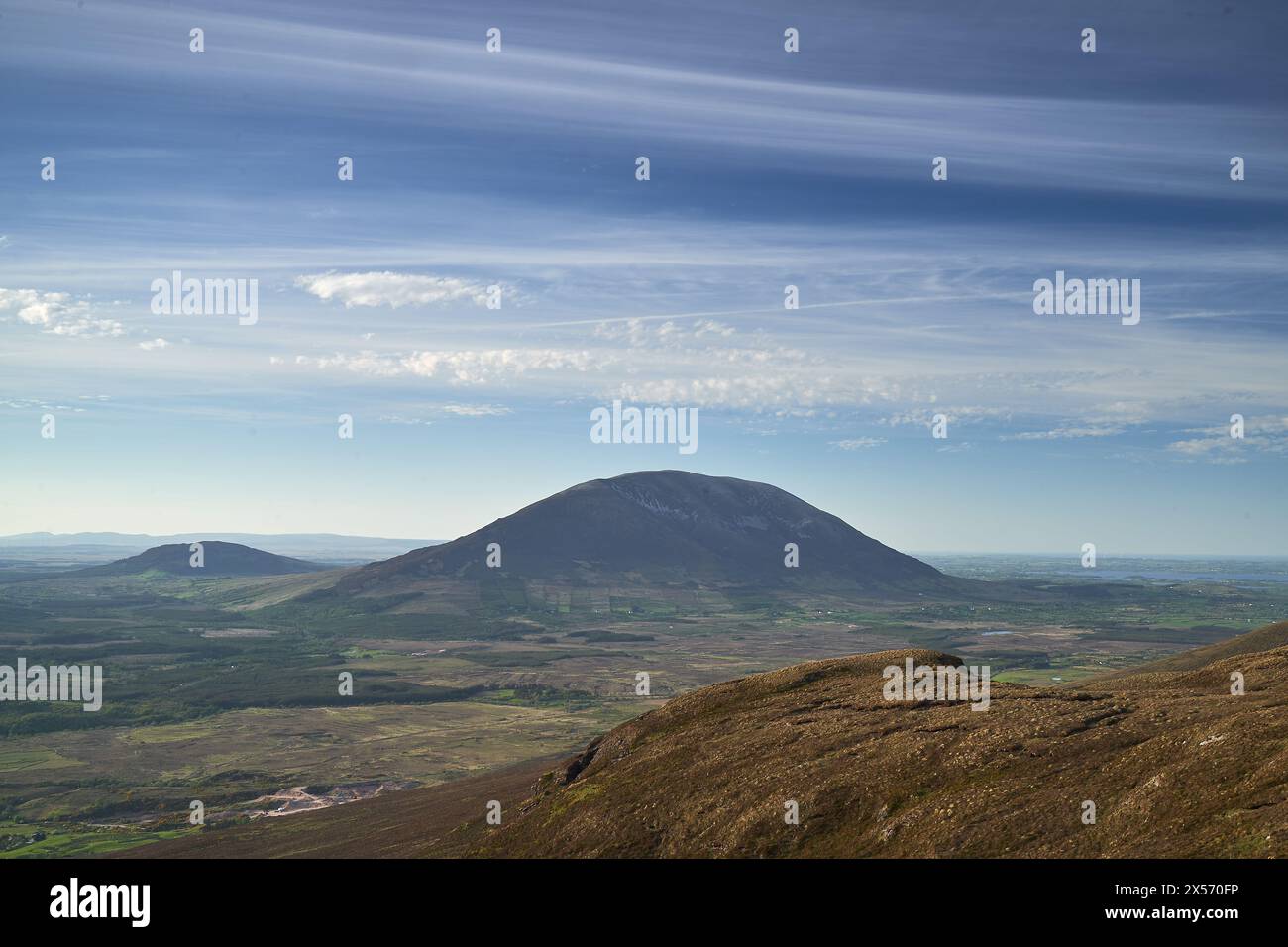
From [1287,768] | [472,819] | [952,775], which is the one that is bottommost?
[472,819]

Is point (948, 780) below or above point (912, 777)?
above

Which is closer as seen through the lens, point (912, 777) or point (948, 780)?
point (948, 780)

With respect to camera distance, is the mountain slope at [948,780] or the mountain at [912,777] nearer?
the mountain slope at [948,780]

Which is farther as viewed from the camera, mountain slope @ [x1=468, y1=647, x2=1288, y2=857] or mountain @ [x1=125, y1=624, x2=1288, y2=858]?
mountain @ [x1=125, y1=624, x2=1288, y2=858]
